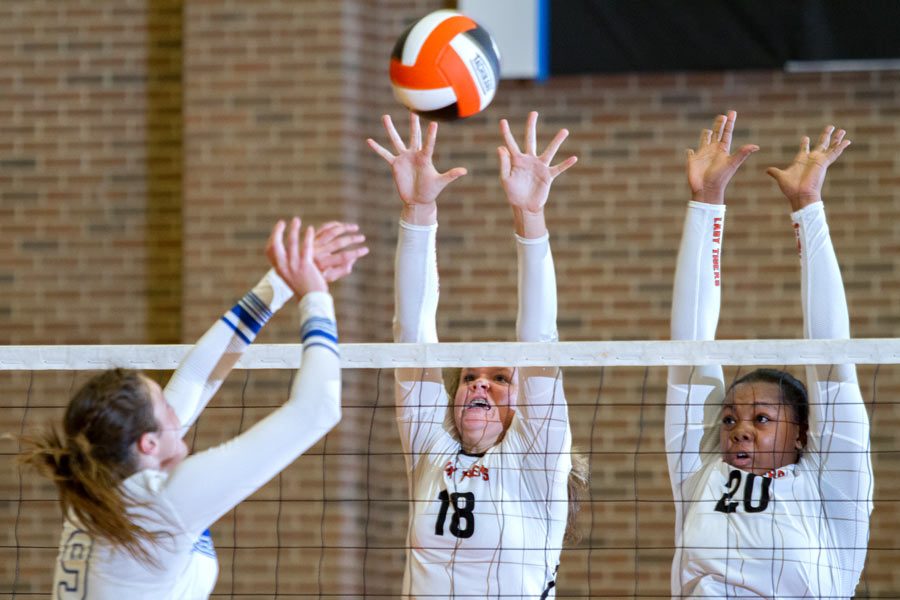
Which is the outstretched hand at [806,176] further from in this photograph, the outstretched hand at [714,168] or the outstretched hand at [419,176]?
the outstretched hand at [419,176]

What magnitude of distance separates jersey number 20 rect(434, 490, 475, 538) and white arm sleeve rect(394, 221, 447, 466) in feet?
0.79

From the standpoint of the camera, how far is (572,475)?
424 centimetres

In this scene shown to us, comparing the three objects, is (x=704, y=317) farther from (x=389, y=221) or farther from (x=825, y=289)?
(x=389, y=221)

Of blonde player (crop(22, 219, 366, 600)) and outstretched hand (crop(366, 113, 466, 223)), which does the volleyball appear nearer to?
outstretched hand (crop(366, 113, 466, 223))

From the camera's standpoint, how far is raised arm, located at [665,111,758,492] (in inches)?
157

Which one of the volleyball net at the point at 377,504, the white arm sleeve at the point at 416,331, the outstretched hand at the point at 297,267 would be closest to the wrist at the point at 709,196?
the white arm sleeve at the point at 416,331

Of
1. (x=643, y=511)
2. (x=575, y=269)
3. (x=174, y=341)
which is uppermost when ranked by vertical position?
(x=575, y=269)

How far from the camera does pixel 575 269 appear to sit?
7219mm

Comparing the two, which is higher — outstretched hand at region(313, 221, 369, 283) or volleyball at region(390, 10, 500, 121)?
volleyball at region(390, 10, 500, 121)

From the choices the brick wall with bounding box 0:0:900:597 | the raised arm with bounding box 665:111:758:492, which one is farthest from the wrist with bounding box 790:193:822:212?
the brick wall with bounding box 0:0:900:597

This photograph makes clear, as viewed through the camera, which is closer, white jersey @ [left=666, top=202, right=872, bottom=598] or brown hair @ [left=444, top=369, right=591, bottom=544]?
white jersey @ [left=666, top=202, right=872, bottom=598]

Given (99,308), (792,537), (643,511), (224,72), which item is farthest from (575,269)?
(792,537)

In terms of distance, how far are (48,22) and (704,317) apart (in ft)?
17.3

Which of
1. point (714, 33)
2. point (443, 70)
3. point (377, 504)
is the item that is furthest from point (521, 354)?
point (714, 33)
